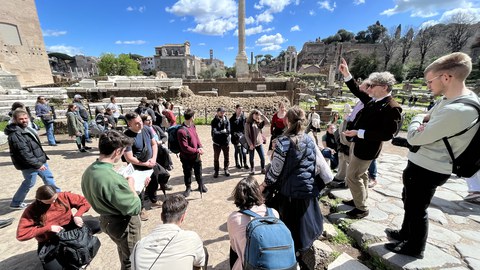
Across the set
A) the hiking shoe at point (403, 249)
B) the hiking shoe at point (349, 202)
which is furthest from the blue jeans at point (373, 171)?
the hiking shoe at point (403, 249)

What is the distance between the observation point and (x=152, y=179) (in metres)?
4.13

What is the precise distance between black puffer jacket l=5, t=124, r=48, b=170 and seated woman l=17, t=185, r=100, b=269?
6.55 ft

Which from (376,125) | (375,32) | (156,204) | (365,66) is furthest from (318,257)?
(375,32)

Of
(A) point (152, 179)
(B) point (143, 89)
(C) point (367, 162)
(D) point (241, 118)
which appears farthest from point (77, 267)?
(B) point (143, 89)

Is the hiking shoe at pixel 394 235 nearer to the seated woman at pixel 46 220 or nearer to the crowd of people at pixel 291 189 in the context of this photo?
the crowd of people at pixel 291 189

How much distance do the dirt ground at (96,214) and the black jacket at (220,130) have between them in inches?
40.7

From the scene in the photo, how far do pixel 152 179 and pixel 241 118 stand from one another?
2.72m

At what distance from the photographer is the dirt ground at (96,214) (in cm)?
292

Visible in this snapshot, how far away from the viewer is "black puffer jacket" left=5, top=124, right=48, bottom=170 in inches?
144

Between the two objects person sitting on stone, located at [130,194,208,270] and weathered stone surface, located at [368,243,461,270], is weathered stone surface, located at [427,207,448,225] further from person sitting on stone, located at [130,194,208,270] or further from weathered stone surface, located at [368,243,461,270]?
person sitting on stone, located at [130,194,208,270]

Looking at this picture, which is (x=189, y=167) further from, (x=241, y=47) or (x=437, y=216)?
(x=241, y=47)

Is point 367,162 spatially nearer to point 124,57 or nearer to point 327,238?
point 327,238

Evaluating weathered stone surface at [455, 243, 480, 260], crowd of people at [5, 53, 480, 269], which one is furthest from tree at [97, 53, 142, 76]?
weathered stone surface at [455, 243, 480, 260]

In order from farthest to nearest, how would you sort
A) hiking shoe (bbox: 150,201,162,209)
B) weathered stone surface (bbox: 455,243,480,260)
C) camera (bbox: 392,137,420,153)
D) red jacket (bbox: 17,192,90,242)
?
hiking shoe (bbox: 150,201,162,209) < weathered stone surface (bbox: 455,243,480,260) < red jacket (bbox: 17,192,90,242) < camera (bbox: 392,137,420,153)
